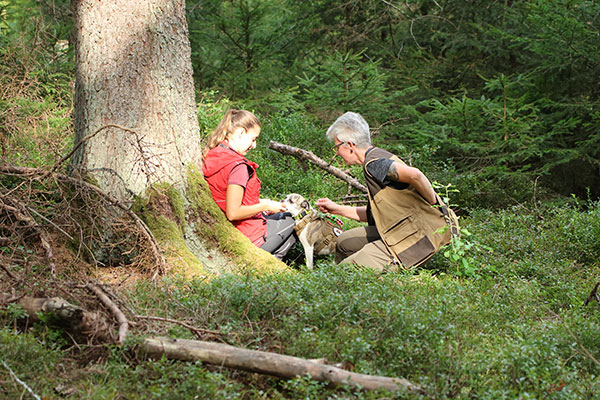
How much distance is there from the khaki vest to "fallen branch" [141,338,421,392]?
2.57m

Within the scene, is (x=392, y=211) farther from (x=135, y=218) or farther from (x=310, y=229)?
(x=135, y=218)

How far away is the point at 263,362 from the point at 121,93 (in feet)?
9.78

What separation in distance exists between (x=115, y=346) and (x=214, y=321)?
0.70 m

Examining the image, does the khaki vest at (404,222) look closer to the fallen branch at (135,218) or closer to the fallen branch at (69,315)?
the fallen branch at (135,218)

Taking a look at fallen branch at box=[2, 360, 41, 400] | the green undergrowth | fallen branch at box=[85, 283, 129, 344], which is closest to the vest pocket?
the green undergrowth

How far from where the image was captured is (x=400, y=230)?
568cm

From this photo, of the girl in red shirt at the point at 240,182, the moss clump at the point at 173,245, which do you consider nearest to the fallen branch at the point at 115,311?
the moss clump at the point at 173,245

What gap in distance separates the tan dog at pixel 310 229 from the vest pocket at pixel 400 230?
3.07 ft

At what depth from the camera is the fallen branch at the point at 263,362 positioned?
10.4 ft

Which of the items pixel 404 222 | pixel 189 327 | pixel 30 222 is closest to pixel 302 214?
pixel 404 222

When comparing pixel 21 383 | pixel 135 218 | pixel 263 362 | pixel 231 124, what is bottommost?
pixel 263 362

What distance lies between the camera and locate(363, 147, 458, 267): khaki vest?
5660mm

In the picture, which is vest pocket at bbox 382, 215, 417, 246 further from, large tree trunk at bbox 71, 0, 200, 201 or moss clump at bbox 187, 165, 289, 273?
large tree trunk at bbox 71, 0, 200, 201

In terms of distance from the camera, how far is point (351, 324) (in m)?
4.01
